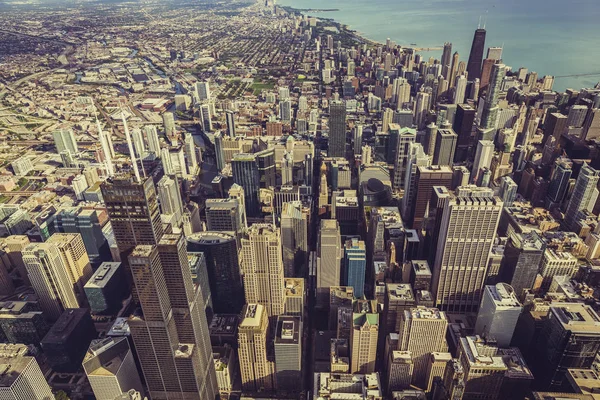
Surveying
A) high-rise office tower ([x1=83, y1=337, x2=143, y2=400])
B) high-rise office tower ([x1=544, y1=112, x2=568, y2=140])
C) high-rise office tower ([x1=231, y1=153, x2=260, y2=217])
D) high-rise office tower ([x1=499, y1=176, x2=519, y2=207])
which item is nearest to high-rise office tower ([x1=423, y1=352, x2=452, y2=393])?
high-rise office tower ([x1=83, y1=337, x2=143, y2=400])

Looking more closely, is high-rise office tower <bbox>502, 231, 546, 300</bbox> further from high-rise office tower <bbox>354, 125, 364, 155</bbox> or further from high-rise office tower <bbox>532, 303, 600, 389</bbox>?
high-rise office tower <bbox>354, 125, 364, 155</bbox>

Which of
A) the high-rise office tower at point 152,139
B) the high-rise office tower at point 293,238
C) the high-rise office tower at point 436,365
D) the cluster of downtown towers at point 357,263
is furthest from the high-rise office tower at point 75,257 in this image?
the high-rise office tower at point 436,365

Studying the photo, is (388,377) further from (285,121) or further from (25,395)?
(285,121)

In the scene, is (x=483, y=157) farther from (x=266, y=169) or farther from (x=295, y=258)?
(x=295, y=258)

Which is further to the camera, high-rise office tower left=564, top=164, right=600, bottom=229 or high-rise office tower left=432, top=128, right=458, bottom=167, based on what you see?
high-rise office tower left=432, top=128, right=458, bottom=167

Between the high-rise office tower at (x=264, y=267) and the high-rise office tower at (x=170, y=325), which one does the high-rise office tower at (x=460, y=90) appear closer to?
the high-rise office tower at (x=264, y=267)

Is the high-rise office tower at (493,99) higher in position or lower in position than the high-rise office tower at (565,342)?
higher

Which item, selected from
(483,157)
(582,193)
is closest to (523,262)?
(582,193)
